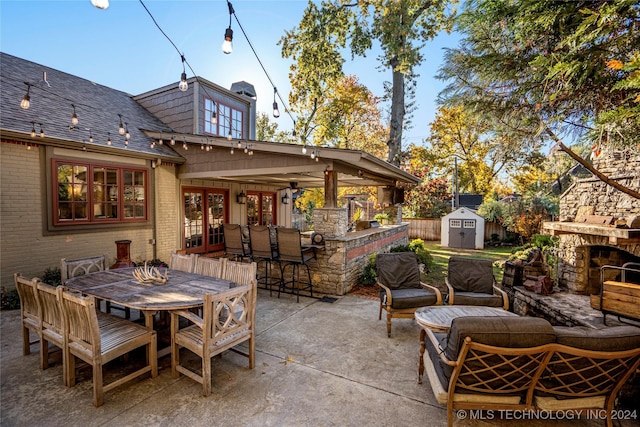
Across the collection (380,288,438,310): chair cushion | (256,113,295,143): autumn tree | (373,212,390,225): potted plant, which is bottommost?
(380,288,438,310): chair cushion

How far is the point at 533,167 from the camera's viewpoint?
58.6ft

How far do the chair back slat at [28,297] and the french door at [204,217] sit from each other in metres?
4.71

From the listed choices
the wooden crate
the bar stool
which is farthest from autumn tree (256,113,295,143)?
the wooden crate

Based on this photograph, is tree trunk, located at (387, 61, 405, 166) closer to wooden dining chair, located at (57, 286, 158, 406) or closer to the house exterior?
the house exterior

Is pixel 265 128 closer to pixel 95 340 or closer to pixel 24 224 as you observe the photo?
pixel 24 224

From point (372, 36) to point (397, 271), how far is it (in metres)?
10.2

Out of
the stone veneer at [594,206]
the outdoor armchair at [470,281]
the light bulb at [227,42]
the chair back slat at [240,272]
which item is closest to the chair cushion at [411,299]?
the outdoor armchair at [470,281]

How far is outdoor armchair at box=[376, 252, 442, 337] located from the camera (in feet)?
13.7

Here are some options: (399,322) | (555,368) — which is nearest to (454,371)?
(555,368)

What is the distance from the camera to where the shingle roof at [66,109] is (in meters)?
5.64

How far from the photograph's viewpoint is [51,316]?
294 cm

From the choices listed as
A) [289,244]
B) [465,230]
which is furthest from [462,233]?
[289,244]

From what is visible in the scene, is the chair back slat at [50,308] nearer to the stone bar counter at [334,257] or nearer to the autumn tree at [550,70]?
the stone bar counter at [334,257]

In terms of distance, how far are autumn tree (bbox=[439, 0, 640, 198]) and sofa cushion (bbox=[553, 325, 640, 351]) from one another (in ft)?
5.33
